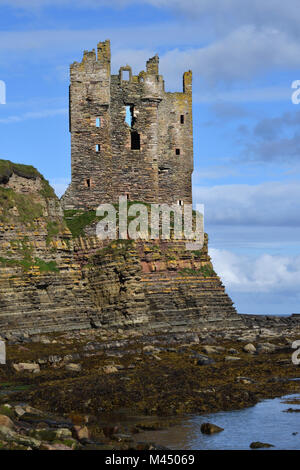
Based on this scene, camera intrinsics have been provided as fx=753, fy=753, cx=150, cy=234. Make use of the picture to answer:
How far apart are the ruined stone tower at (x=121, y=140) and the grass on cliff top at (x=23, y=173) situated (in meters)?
5.33

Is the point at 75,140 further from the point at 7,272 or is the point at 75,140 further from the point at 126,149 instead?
the point at 7,272

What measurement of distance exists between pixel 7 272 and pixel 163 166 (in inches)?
860

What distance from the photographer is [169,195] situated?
63.3 m

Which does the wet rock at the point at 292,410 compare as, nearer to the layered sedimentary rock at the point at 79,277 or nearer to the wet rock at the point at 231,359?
the wet rock at the point at 231,359

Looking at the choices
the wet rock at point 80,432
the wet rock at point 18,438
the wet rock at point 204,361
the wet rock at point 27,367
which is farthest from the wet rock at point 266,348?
the wet rock at point 18,438

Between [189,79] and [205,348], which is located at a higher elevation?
[189,79]

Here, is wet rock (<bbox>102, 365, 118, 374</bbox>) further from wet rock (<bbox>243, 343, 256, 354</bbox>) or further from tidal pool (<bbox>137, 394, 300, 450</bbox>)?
wet rock (<bbox>243, 343, 256, 354</bbox>)

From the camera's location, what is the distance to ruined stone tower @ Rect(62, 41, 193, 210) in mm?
58719

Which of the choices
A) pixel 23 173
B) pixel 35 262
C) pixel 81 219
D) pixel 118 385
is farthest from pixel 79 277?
pixel 118 385

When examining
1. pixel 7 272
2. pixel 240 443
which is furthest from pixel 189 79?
pixel 240 443

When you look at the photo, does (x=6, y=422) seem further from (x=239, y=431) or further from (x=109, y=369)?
(x=109, y=369)

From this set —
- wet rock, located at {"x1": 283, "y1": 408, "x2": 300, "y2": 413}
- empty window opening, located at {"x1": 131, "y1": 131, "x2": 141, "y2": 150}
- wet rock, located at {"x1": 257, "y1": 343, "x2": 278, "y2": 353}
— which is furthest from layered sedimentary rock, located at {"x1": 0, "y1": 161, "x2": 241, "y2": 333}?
wet rock, located at {"x1": 283, "y1": 408, "x2": 300, "y2": 413}
